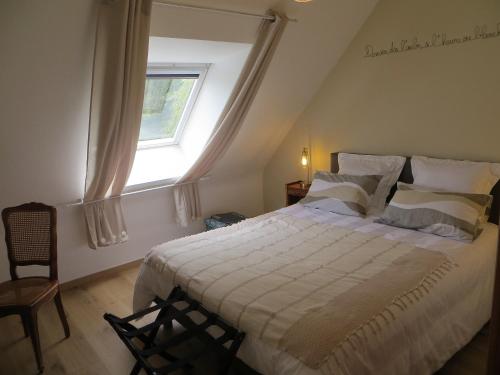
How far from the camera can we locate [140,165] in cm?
363

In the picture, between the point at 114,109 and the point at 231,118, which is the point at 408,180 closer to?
the point at 231,118

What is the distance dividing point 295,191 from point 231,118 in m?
1.04

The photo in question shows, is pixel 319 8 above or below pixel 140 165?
above

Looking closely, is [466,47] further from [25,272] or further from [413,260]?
[25,272]

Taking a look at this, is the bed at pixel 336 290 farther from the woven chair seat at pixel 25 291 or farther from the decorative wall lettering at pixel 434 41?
the decorative wall lettering at pixel 434 41

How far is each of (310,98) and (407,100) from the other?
970 millimetres

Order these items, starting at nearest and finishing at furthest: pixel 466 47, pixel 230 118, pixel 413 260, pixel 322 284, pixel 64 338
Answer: pixel 322 284 < pixel 413 260 < pixel 64 338 < pixel 466 47 < pixel 230 118

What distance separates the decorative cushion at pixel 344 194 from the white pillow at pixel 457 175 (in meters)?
0.36

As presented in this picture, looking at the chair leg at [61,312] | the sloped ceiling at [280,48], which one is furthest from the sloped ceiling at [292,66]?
the chair leg at [61,312]

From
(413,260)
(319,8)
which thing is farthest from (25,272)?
(319,8)

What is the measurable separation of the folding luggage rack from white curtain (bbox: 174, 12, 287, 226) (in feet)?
5.11

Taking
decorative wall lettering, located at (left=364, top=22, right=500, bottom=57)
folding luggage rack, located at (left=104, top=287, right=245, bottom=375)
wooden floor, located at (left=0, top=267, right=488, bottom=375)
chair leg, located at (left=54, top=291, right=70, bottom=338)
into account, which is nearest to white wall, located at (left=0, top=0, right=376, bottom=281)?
decorative wall lettering, located at (left=364, top=22, right=500, bottom=57)

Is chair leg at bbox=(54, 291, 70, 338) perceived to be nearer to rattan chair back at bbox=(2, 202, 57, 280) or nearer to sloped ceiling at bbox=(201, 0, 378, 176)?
rattan chair back at bbox=(2, 202, 57, 280)

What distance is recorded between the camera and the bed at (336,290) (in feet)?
4.96
